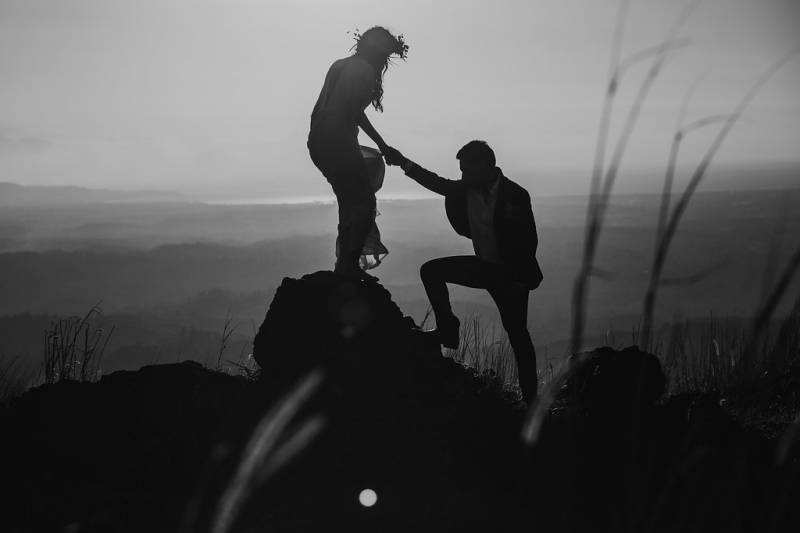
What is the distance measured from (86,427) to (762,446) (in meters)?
4.63

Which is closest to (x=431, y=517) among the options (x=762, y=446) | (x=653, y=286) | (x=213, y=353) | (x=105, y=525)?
(x=105, y=525)

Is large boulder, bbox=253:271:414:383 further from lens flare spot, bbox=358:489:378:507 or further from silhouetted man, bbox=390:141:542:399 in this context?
lens flare spot, bbox=358:489:378:507

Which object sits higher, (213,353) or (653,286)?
(653,286)

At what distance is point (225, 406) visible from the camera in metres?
5.10

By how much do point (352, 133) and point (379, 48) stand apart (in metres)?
0.83

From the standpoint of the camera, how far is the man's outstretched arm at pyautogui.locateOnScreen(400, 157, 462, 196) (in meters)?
5.88

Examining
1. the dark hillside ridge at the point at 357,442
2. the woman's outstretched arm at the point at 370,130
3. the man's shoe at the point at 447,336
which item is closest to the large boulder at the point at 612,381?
the dark hillside ridge at the point at 357,442

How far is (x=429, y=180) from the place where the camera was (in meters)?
6.02

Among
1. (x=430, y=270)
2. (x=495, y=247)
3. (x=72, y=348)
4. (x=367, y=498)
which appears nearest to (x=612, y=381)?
(x=495, y=247)

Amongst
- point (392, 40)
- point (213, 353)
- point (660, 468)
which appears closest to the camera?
point (660, 468)

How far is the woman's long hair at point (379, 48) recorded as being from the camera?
6289mm

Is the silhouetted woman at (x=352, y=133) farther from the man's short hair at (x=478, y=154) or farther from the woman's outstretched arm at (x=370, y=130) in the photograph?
the man's short hair at (x=478, y=154)

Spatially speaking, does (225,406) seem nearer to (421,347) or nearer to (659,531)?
(421,347)

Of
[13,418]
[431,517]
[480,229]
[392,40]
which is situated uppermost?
[392,40]
